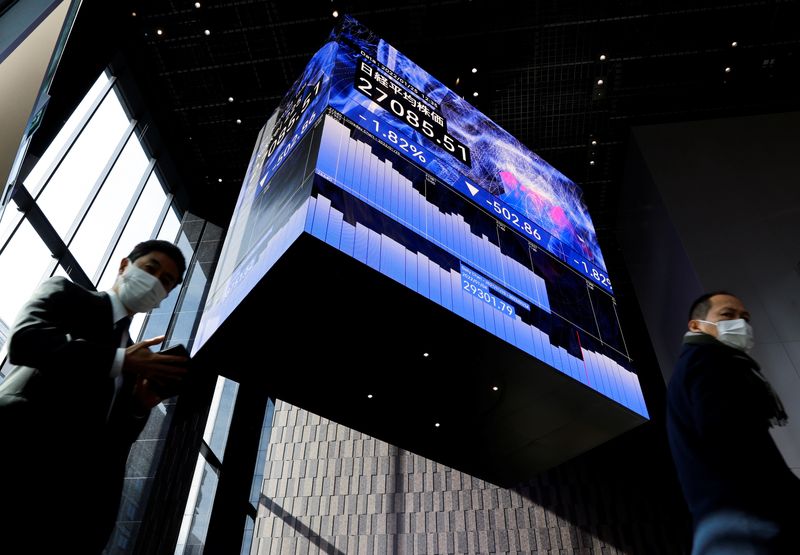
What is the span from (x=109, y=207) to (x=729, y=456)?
8.06 metres

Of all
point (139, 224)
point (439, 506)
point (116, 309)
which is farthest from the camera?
point (439, 506)

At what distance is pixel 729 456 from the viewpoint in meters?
1.57

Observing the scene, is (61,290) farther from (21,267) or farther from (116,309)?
(21,267)

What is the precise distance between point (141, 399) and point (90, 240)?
21.3 feet

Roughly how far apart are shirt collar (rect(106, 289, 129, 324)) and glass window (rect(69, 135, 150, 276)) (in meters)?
5.89

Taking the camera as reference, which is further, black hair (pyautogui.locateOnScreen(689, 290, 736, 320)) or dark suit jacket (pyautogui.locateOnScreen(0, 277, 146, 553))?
black hair (pyautogui.locateOnScreen(689, 290, 736, 320))

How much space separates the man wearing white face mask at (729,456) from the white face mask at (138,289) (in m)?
A: 1.66

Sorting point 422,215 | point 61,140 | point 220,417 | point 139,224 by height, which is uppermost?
point 139,224

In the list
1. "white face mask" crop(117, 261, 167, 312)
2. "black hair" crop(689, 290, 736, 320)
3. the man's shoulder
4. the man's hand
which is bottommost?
the man's hand

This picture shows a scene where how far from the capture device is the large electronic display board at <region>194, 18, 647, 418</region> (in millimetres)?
4582

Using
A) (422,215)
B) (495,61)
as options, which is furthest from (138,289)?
(495,61)

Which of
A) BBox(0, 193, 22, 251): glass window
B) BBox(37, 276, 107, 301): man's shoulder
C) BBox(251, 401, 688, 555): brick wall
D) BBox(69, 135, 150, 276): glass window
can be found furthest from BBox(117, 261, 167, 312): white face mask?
BBox(251, 401, 688, 555): brick wall

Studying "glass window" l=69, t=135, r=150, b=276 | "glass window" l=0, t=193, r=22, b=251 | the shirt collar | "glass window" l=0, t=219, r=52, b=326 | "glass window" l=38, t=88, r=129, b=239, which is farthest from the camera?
"glass window" l=69, t=135, r=150, b=276

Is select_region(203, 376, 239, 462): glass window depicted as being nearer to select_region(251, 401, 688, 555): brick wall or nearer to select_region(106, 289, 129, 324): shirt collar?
select_region(251, 401, 688, 555): brick wall
